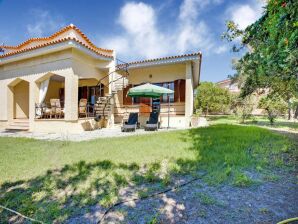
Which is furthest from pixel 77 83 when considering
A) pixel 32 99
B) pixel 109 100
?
pixel 32 99

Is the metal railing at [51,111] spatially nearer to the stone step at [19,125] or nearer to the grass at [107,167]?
the stone step at [19,125]

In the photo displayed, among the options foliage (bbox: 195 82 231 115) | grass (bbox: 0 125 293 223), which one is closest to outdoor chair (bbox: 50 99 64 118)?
grass (bbox: 0 125 293 223)

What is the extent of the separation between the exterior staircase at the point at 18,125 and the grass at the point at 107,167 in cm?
622

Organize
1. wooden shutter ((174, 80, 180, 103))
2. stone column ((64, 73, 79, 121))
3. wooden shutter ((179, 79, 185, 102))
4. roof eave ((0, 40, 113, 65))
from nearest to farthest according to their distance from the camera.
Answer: roof eave ((0, 40, 113, 65)), stone column ((64, 73, 79, 121)), wooden shutter ((179, 79, 185, 102)), wooden shutter ((174, 80, 180, 103))

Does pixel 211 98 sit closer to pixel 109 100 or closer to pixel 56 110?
pixel 109 100

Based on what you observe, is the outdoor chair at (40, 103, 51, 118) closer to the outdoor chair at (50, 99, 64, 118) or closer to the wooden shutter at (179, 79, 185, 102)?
the outdoor chair at (50, 99, 64, 118)

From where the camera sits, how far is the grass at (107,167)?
3.38 meters

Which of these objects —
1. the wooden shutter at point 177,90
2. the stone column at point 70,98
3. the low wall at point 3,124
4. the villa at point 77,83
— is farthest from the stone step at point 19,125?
the wooden shutter at point 177,90

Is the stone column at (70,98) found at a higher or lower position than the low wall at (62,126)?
higher

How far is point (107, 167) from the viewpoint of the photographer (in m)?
4.69

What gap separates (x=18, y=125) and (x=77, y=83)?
5.63 m

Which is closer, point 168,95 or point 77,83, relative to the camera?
point 77,83

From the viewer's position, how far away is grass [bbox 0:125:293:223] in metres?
3.38

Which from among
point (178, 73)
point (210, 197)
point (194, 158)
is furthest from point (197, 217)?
point (178, 73)
